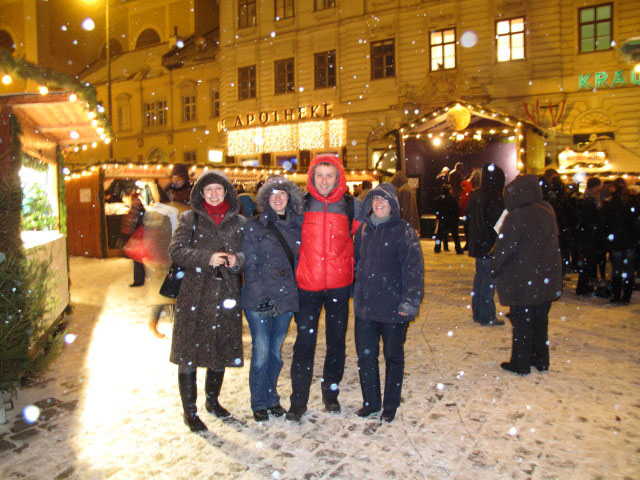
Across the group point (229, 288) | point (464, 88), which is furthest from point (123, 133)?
point (229, 288)

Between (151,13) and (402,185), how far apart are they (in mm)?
35958

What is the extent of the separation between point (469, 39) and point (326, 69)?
732 cm

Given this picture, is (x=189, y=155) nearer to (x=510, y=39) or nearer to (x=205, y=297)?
(x=510, y=39)

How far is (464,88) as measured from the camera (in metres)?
A: 21.9

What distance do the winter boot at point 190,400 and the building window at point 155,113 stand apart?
33.6 metres

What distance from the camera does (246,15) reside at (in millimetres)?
28688

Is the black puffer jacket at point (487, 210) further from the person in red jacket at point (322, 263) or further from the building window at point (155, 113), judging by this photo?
the building window at point (155, 113)

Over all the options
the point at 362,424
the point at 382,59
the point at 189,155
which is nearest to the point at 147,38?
the point at 189,155

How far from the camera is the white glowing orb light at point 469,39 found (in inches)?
870

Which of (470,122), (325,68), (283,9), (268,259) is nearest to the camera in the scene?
(268,259)

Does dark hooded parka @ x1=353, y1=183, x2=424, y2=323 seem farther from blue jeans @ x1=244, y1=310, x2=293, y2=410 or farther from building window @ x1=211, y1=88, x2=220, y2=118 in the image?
building window @ x1=211, y1=88, x2=220, y2=118

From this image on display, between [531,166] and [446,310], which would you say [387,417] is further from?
[531,166]

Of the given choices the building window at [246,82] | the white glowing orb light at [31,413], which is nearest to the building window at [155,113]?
the building window at [246,82]

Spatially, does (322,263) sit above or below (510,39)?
below
